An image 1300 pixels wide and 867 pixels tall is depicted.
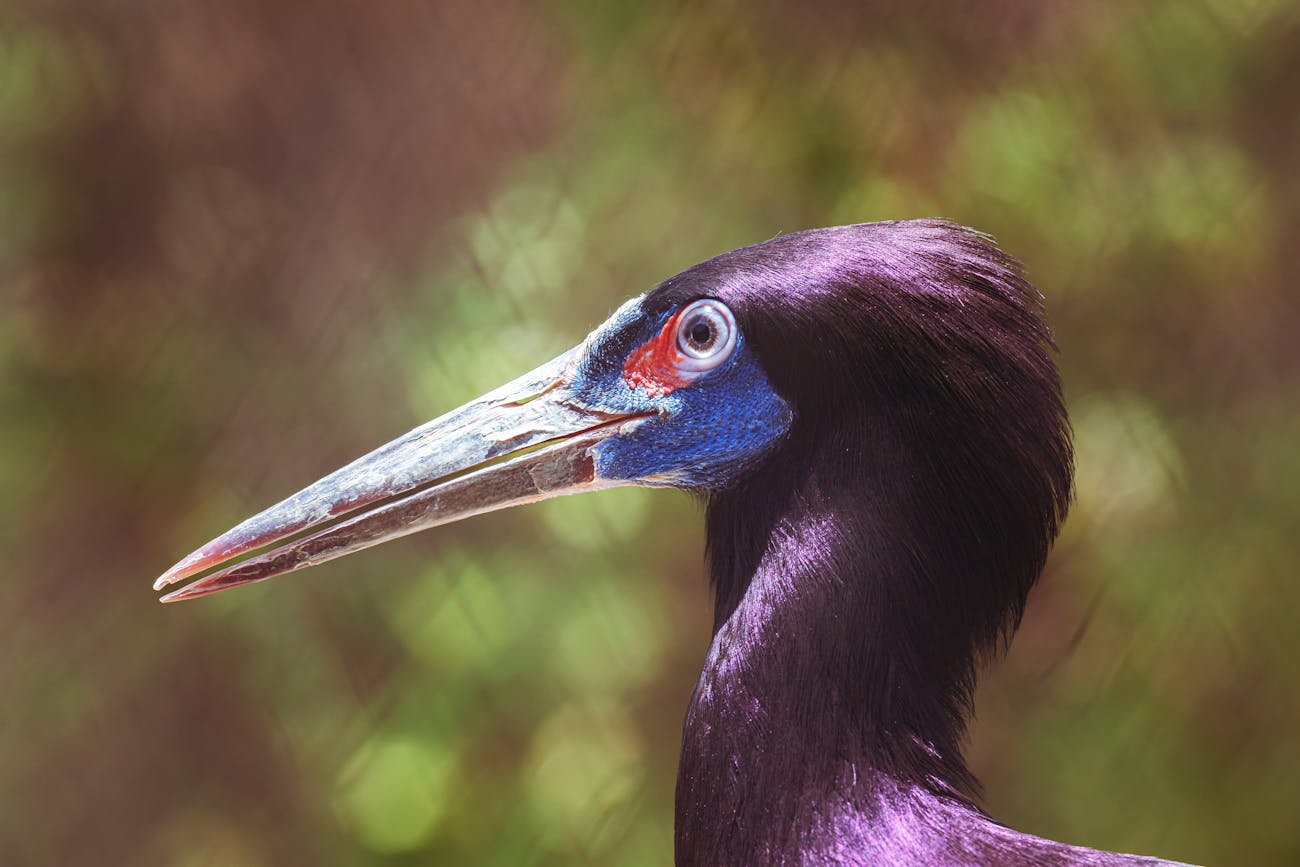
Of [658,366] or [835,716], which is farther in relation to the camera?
[658,366]

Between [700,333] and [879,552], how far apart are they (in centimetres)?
27

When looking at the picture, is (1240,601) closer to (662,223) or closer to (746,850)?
(662,223)

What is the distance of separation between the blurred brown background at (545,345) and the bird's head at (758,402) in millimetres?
1084

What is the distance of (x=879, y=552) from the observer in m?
1.09

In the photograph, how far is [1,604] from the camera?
2629 mm

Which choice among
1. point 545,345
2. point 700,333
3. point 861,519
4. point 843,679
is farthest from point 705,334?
point 545,345

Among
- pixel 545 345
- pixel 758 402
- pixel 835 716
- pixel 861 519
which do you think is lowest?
pixel 835 716

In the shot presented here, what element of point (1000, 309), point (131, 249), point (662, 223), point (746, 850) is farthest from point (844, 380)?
point (131, 249)

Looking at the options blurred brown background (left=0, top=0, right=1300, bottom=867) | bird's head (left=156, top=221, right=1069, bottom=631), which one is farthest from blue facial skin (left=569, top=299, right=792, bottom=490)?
blurred brown background (left=0, top=0, right=1300, bottom=867)

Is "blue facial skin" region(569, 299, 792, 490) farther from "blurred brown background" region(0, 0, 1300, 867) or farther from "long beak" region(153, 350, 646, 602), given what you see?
"blurred brown background" region(0, 0, 1300, 867)

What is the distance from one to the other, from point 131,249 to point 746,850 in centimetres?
200

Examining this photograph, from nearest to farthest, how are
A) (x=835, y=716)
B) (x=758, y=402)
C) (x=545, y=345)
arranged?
(x=835, y=716) → (x=758, y=402) → (x=545, y=345)

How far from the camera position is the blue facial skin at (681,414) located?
3.89 feet

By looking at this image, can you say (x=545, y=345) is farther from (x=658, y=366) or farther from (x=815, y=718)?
(x=815, y=718)
